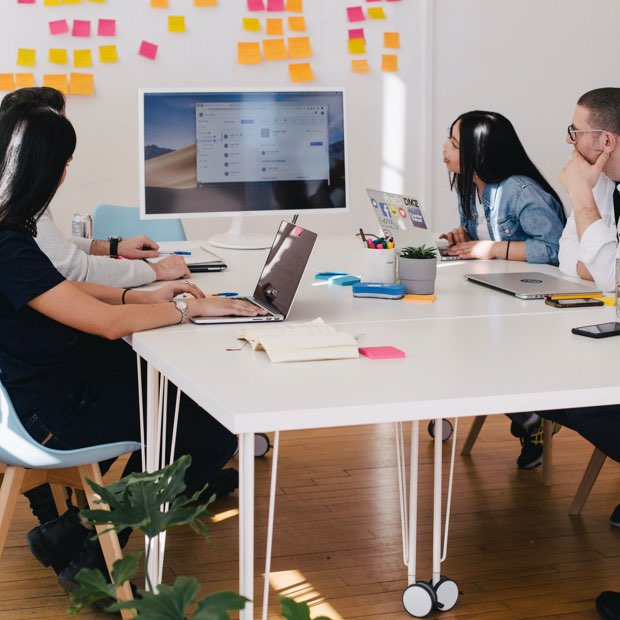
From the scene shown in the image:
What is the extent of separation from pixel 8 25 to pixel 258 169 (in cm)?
172

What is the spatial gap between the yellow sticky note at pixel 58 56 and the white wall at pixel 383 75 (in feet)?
0.10

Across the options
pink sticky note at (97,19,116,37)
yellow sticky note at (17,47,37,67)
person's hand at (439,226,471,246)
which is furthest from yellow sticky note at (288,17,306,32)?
person's hand at (439,226,471,246)

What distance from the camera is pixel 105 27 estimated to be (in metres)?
4.41

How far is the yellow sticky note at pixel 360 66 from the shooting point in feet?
15.7

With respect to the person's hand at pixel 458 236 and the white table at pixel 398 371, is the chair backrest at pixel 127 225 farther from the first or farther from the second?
the white table at pixel 398 371

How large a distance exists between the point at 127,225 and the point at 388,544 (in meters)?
1.80

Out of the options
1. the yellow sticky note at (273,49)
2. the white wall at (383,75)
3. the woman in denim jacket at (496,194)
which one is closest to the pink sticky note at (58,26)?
the white wall at (383,75)

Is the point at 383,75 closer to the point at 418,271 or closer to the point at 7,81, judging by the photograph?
the point at 7,81

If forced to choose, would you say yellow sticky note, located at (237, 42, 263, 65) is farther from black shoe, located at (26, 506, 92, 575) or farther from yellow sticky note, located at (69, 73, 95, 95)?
black shoe, located at (26, 506, 92, 575)

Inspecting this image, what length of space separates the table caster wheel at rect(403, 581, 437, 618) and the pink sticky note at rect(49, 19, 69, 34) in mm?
3125

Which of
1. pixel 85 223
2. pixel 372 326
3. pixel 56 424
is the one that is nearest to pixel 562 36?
pixel 85 223

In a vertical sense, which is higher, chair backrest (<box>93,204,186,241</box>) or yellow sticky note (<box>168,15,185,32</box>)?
yellow sticky note (<box>168,15,185,32</box>)

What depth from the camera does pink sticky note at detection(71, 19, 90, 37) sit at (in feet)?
14.3

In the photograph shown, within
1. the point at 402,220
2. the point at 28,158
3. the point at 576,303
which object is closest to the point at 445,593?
the point at 576,303
